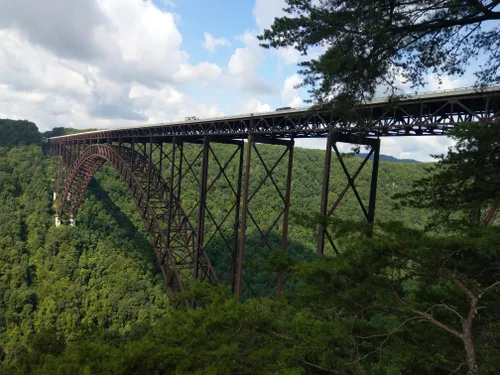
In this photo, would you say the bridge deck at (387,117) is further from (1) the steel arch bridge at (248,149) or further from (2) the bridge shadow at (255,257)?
(2) the bridge shadow at (255,257)

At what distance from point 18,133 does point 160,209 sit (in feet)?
182

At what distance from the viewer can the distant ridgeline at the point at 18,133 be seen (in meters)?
60.6

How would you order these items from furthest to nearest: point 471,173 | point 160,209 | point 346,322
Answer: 1. point 160,209
2. point 346,322
3. point 471,173

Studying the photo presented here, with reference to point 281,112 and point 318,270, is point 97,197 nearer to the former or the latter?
point 281,112

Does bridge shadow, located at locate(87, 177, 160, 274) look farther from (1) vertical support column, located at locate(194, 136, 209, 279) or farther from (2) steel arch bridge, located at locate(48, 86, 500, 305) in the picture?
(1) vertical support column, located at locate(194, 136, 209, 279)

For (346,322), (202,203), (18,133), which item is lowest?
(346,322)

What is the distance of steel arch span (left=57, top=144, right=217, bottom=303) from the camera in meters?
16.8

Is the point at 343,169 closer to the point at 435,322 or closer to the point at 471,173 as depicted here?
the point at 471,173

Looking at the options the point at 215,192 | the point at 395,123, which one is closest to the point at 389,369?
the point at 395,123

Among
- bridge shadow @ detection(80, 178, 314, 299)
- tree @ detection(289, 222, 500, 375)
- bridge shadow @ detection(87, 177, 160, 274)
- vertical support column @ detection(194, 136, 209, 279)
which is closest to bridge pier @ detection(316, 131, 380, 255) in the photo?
tree @ detection(289, 222, 500, 375)

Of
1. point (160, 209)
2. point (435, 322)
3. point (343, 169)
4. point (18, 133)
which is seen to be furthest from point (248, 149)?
point (18, 133)

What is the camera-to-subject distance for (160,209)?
73.1 ft

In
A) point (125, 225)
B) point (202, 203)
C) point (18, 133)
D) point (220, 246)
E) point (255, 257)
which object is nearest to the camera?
point (202, 203)

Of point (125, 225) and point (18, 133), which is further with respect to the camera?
point (18, 133)
